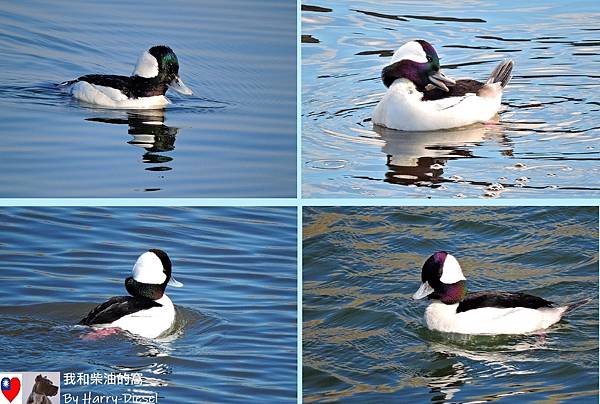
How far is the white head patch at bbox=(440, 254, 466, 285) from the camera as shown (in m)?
7.07

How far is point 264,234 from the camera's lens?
23.7ft

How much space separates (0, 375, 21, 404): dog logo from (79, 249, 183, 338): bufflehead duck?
36 cm

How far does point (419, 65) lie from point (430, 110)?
0.20m

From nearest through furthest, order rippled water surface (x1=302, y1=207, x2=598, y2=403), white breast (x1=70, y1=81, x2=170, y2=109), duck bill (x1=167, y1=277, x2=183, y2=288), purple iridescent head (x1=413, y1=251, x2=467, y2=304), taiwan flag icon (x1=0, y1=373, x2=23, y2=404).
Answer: rippled water surface (x1=302, y1=207, x2=598, y2=403) < taiwan flag icon (x1=0, y1=373, x2=23, y2=404) < purple iridescent head (x1=413, y1=251, x2=467, y2=304) < duck bill (x1=167, y1=277, x2=183, y2=288) < white breast (x1=70, y1=81, x2=170, y2=109)

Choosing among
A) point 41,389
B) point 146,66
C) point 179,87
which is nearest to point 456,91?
point 179,87

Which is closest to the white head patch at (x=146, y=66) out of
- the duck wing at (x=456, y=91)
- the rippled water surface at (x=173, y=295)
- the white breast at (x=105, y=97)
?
the white breast at (x=105, y=97)

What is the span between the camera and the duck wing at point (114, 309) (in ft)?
22.7

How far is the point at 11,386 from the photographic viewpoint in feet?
22.9

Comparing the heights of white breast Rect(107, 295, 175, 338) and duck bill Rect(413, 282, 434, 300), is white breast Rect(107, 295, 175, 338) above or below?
below

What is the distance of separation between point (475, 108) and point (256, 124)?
3.29ft

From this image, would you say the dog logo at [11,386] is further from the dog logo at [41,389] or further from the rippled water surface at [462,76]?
the rippled water surface at [462,76]

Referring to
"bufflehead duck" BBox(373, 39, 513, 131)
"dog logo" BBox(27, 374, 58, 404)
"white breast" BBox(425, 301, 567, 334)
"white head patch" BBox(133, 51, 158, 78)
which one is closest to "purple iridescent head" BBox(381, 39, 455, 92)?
"bufflehead duck" BBox(373, 39, 513, 131)

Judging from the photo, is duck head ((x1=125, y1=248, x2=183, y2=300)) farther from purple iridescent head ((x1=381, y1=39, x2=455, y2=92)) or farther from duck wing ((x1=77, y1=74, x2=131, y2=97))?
purple iridescent head ((x1=381, y1=39, x2=455, y2=92))

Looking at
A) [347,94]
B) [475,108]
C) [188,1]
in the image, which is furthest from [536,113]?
[188,1]
